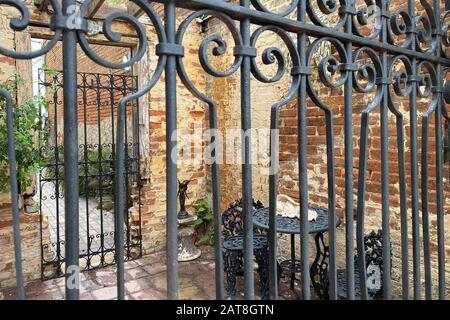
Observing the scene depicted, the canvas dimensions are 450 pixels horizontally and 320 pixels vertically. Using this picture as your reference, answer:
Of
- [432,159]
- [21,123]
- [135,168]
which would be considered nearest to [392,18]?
[432,159]

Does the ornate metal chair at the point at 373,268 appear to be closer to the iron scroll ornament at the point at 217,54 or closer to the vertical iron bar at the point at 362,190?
the vertical iron bar at the point at 362,190

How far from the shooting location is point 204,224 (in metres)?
5.15

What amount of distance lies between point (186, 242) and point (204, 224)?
64 centimetres

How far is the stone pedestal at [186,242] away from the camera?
14.8ft

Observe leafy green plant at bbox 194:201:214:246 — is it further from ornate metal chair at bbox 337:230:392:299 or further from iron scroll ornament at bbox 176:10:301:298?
iron scroll ornament at bbox 176:10:301:298

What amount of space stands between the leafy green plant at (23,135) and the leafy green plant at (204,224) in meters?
2.23

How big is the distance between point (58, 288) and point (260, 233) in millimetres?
2199

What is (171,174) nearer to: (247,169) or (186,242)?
(247,169)

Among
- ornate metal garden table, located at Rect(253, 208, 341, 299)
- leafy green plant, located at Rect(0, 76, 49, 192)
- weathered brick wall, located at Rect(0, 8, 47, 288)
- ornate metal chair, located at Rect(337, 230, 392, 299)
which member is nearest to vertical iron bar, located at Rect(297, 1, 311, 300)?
ornate metal garden table, located at Rect(253, 208, 341, 299)

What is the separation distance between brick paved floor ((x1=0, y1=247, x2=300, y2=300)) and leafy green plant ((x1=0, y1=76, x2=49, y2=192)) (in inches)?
42.9

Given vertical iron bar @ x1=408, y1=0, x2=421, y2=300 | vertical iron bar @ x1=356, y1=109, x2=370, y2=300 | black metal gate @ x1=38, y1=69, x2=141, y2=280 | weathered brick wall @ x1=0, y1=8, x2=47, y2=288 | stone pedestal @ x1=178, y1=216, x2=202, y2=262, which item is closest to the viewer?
vertical iron bar @ x1=356, y1=109, x2=370, y2=300

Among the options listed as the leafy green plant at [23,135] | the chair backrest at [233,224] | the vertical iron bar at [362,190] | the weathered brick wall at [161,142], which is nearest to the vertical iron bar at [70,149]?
the vertical iron bar at [362,190]

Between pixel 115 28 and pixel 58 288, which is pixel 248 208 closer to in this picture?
pixel 58 288

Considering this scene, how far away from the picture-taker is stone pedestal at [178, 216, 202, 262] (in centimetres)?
450
